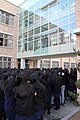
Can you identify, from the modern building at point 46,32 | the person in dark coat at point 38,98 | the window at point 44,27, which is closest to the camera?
the person in dark coat at point 38,98

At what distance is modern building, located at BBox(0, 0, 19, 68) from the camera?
25.3m

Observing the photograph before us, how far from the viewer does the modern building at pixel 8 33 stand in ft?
83.1

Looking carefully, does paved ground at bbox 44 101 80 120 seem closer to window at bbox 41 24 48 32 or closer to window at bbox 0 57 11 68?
window at bbox 41 24 48 32

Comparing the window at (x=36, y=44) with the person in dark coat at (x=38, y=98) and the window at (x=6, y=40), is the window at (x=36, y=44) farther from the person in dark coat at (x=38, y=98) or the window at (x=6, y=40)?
the person in dark coat at (x=38, y=98)

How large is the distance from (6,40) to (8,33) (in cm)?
→ 111

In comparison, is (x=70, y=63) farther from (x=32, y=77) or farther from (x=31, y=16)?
(x=32, y=77)

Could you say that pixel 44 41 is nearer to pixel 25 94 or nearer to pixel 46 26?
pixel 46 26

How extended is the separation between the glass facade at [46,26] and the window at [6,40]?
4.40ft

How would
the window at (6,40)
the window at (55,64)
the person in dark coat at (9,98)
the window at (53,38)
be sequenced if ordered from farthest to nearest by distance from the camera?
the window at (55,64) < the window at (6,40) < the window at (53,38) < the person in dark coat at (9,98)

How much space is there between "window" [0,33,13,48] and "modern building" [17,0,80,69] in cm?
134

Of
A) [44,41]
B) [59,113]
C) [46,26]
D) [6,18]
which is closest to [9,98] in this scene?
[59,113]

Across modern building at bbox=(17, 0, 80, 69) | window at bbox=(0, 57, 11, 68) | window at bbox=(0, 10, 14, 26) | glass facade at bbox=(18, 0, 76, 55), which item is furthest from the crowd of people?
window at bbox=(0, 10, 14, 26)

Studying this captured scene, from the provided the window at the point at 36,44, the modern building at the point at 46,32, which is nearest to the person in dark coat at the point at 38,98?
the modern building at the point at 46,32

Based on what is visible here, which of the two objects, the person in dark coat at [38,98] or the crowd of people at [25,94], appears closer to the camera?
the crowd of people at [25,94]
